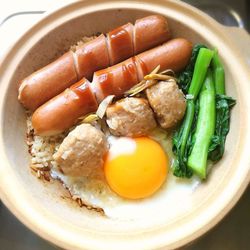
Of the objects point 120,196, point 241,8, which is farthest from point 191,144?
point 241,8

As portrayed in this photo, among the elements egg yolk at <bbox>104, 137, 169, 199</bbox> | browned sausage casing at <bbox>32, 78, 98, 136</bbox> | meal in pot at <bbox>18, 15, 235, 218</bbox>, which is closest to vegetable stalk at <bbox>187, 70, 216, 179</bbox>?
meal in pot at <bbox>18, 15, 235, 218</bbox>

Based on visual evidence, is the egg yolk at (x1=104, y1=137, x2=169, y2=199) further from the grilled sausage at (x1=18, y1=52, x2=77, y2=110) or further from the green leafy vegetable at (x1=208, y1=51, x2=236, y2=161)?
the grilled sausage at (x1=18, y1=52, x2=77, y2=110)

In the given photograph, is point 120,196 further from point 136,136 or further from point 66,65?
point 66,65

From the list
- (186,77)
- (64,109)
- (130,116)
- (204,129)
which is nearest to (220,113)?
(204,129)

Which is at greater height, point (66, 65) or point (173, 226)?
point (66, 65)

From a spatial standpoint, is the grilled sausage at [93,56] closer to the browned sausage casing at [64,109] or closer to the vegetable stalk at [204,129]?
the browned sausage casing at [64,109]

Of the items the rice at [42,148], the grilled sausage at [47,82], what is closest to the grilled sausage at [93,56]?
the grilled sausage at [47,82]

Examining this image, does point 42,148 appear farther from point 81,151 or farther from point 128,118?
point 128,118
